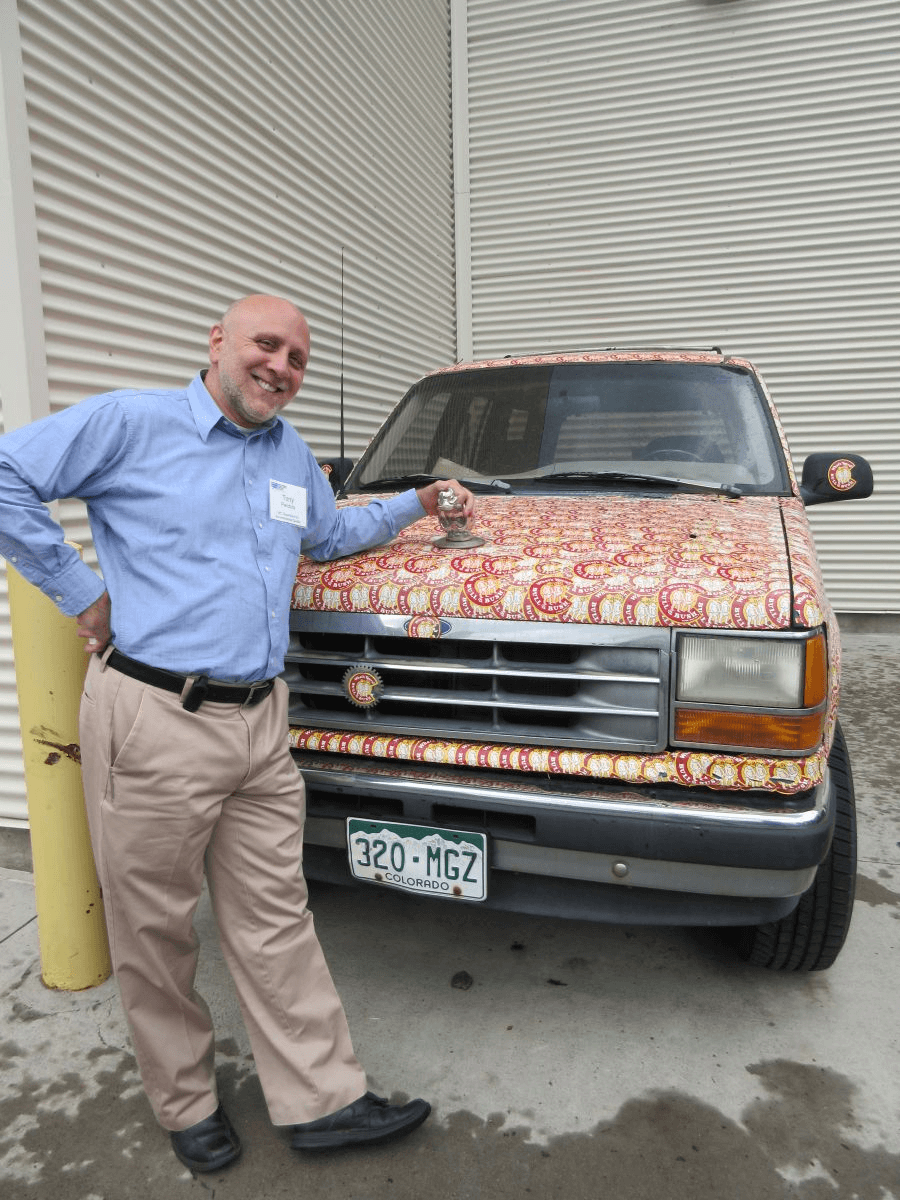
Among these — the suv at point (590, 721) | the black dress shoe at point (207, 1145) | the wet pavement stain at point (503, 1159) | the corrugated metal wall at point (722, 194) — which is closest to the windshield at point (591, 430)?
the suv at point (590, 721)

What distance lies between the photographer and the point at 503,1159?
178 cm

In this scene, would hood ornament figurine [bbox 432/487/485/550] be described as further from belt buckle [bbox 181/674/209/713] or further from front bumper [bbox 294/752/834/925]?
belt buckle [bbox 181/674/209/713]

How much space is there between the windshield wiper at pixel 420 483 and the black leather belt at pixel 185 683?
1.35m

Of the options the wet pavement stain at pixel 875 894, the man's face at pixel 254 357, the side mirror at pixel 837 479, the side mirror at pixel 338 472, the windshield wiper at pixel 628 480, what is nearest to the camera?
the man's face at pixel 254 357

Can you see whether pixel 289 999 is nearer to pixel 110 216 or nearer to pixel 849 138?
pixel 110 216

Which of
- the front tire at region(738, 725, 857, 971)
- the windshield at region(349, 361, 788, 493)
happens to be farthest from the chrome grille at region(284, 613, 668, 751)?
the windshield at region(349, 361, 788, 493)

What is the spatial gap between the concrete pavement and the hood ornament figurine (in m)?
1.29

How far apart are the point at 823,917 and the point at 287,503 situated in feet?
5.83

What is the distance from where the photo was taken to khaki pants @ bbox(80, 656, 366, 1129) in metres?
1.67

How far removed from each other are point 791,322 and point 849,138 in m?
1.44

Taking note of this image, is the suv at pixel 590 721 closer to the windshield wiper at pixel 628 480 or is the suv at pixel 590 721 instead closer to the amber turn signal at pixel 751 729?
the amber turn signal at pixel 751 729

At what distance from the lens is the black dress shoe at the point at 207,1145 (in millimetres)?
1767

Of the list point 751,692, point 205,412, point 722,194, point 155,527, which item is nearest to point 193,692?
point 155,527

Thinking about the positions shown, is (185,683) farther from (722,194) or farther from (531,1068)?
(722,194)
